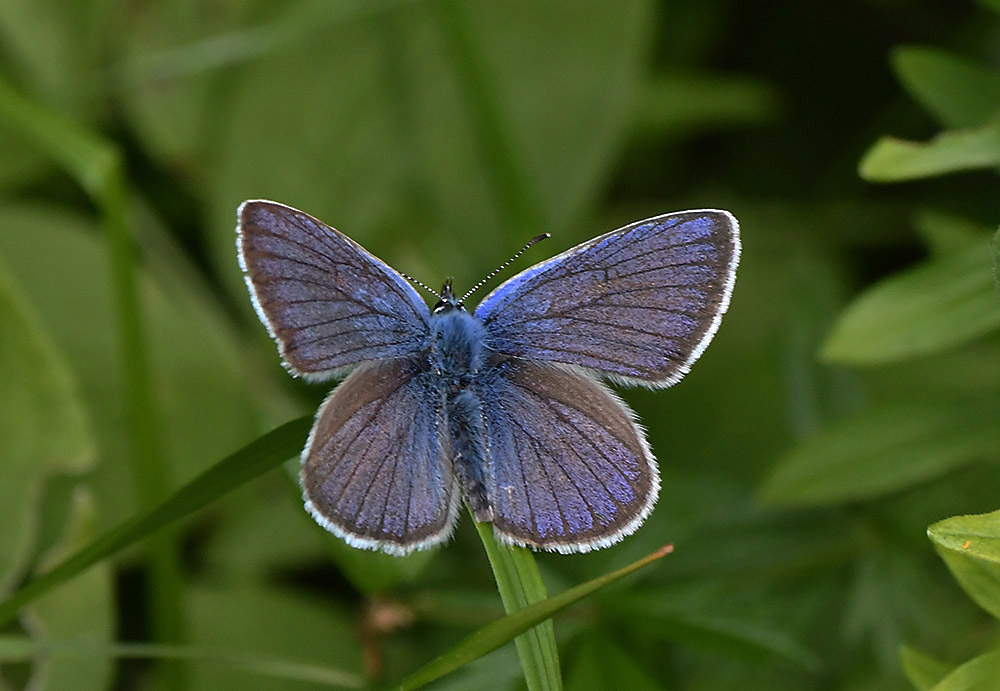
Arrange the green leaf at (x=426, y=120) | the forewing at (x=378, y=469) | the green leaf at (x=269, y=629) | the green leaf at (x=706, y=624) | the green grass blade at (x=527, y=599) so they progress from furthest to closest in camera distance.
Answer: the green leaf at (x=426, y=120) → the green leaf at (x=269, y=629) → the green leaf at (x=706, y=624) → the forewing at (x=378, y=469) → the green grass blade at (x=527, y=599)

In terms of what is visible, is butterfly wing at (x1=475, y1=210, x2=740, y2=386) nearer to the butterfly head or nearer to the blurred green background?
the butterfly head

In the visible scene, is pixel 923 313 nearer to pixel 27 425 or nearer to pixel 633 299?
pixel 633 299

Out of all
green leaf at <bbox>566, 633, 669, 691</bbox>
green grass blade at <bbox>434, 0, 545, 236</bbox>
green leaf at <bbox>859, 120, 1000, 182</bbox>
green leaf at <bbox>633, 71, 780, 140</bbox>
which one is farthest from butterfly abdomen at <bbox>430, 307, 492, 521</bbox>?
green leaf at <bbox>633, 71, 780, 140</bbox>

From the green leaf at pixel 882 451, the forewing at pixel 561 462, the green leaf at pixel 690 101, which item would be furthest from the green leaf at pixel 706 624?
the green leaf at pixel 690 101

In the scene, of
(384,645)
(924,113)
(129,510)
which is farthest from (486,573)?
(924,113)

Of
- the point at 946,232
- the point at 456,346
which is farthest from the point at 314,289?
Answer: the point at 946,232

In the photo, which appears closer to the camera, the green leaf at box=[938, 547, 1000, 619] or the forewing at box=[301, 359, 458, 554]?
the green leaf at box=[938, 547, 1000, 619]

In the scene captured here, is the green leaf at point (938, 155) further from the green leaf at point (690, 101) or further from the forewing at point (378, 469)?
the green leaf at point (690, 101)
